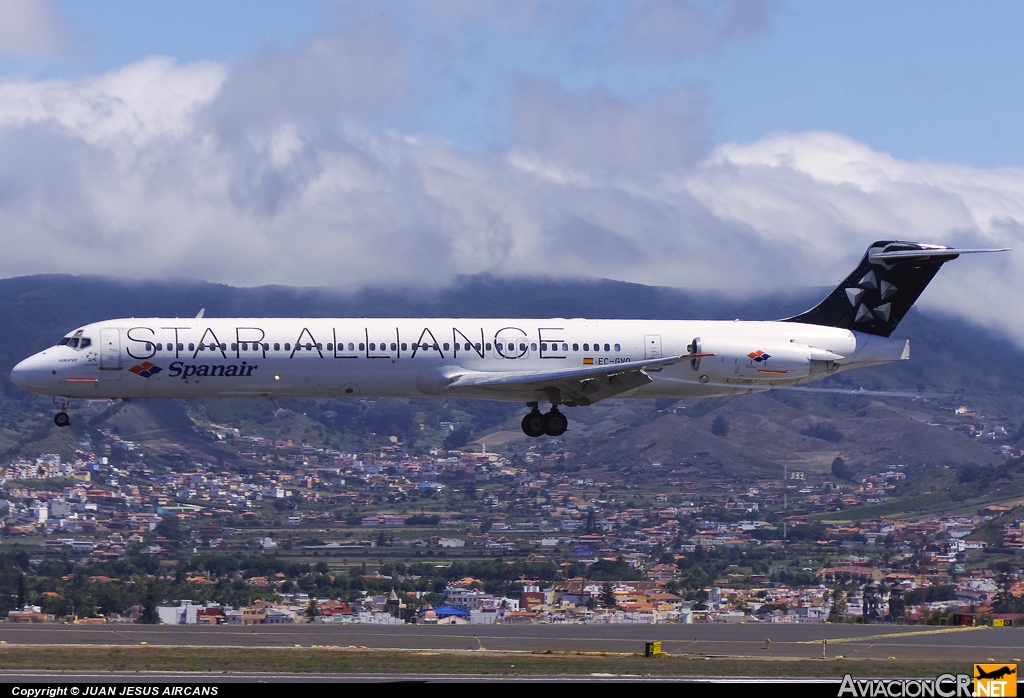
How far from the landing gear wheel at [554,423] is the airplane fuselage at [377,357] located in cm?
77

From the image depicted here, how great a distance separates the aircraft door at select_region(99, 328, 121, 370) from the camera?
43875 mm

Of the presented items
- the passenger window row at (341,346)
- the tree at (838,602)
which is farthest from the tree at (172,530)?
the passenger window row at (341,346)

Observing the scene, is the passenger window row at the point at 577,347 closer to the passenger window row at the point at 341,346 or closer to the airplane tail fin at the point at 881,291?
the passenger window row at the point at 341,346

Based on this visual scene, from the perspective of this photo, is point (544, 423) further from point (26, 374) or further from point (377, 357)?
point (26, 374)

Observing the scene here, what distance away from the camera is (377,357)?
44.5m

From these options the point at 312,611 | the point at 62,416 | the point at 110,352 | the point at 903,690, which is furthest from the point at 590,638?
the point at 312,611

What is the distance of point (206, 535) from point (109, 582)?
948 inches

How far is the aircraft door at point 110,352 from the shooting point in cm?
4388

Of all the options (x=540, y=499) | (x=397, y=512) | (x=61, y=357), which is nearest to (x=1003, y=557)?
(x=540, y=499)

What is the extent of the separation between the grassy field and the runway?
2.33 meters

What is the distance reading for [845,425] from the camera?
17738 centimetres

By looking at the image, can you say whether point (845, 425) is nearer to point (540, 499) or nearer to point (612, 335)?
point (540, 499)

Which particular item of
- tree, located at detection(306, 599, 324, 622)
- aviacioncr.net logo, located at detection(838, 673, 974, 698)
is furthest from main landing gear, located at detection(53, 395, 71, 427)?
aviacioncr.net logo, located at detection(838, 673, 974, 698)

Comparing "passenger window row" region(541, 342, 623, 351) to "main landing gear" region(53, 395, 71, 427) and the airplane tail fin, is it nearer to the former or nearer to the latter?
the airplane tail fin
